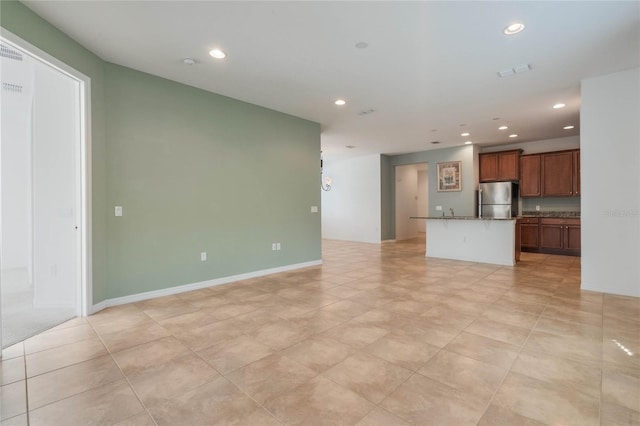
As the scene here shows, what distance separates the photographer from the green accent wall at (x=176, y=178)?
3.45 m

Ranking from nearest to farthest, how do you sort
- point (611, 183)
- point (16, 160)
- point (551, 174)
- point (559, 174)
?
point (611, 183) → point (16, 160) → point (559, 174) → point (551, 174)

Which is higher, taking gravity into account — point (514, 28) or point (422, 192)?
point (514, 28)

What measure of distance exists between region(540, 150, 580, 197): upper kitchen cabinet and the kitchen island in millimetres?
2110

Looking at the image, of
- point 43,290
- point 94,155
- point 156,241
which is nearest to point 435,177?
point 156,241

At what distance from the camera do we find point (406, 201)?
10.4 meters

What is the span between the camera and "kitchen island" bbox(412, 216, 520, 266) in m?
5.87

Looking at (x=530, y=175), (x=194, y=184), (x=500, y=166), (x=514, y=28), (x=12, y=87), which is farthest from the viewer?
(x=500, y=166)

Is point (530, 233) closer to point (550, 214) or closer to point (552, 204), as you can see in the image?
point (550, 214)

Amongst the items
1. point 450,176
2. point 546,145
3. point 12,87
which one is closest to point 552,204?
point 546,145

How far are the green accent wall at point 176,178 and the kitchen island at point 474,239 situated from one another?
3421mm

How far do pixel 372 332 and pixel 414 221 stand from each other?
8.94 meters

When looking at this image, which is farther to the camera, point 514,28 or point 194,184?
point 194,184

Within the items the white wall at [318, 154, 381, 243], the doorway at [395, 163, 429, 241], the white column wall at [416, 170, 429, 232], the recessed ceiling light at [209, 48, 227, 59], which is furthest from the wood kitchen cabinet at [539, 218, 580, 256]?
the recessed ceiling light at [209, 48, 227, 59]

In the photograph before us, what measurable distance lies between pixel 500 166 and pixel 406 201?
3162 mm
